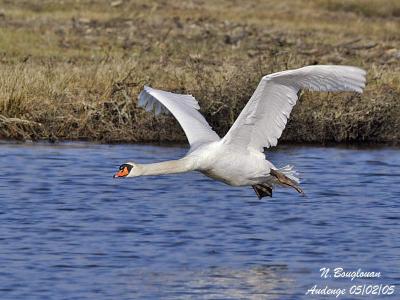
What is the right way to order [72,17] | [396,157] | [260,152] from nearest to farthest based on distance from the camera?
[260,152]
[396,157]
[72,17]

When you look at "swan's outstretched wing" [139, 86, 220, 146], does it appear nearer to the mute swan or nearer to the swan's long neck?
the mute swan

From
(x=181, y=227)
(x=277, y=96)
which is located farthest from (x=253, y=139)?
(x=181, y=227)

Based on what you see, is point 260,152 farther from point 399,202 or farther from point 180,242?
point 399,202

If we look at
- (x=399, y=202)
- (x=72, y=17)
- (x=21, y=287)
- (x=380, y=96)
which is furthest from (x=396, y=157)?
(x=72, y=17)

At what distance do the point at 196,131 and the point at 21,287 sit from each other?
2.46 m

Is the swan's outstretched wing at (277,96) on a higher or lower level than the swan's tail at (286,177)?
higher

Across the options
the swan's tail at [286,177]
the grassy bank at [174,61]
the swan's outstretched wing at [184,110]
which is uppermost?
the swan's outstretched wing at [184,110]

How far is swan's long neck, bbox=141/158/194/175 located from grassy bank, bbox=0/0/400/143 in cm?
603

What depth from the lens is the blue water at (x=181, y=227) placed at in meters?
9.95

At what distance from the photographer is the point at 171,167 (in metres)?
10.5

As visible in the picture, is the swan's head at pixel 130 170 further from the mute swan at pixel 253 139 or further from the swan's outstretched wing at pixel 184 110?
the swan's outstretched wing at pixel 184 110

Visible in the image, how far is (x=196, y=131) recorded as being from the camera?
11258 millimetres

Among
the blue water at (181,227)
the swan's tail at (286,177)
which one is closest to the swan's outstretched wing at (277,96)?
the swan's tail at (286,177)

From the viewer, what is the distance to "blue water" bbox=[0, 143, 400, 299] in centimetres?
995
